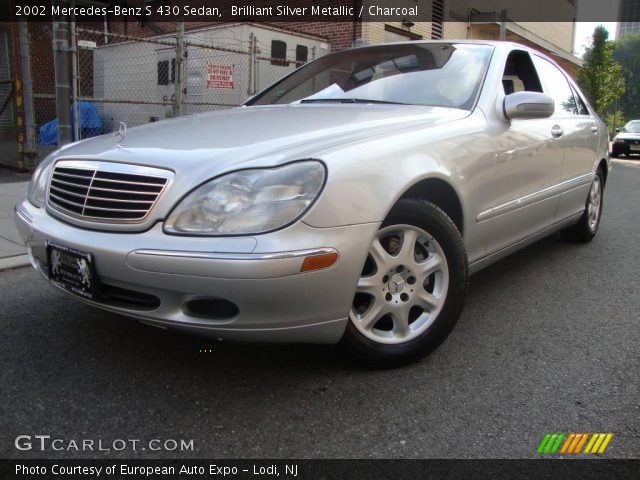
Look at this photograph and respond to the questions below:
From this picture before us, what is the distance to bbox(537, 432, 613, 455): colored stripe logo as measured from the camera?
202 cm

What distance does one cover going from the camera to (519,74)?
381cm

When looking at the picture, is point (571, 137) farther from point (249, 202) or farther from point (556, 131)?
point (249, 202)

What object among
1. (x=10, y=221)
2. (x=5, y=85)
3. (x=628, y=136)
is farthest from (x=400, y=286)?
(x=628, y=136)

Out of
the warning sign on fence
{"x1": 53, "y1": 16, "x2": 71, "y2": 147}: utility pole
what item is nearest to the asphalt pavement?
{"x1": 53, "y1": 16, "x2": 71, "y2": 147}: utility pole

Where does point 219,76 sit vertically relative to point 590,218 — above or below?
above

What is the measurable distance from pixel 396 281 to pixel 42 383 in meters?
1.55

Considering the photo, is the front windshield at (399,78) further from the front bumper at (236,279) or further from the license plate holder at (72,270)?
the license plate holder at (72,270)

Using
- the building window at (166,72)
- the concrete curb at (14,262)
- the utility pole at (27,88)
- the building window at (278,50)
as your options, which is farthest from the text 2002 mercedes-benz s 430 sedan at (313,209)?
the building window at (166,72)

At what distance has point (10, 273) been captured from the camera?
392cm

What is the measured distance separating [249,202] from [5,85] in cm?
833

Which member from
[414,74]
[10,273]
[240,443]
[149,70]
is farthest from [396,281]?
[149,70]

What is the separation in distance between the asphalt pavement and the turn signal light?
585 millimetres

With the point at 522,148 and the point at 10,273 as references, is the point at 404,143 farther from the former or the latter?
the point at 10,273

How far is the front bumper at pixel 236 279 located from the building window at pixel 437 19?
14373 mm
